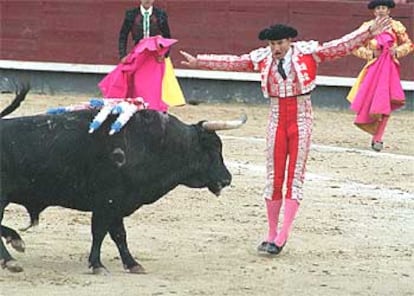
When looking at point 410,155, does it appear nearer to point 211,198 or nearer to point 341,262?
point 211,198

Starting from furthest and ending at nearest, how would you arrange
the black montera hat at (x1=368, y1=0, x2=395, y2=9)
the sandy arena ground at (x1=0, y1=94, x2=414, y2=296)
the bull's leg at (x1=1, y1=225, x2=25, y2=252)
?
the black montera hat at (x1=368, y1=0, x2=395, y2=9)
the bull's leg at (x1=1, y1=225, x2=25, y2=252)
the sandy arena ground at (x1=0, y1=94, x2=414, y2=296)

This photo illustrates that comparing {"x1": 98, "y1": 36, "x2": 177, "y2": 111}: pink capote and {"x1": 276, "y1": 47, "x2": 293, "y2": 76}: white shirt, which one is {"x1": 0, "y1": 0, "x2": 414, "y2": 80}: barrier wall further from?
{"x1": 276, "y1": 47, "x2": 293, "y2": 76}: white shirt

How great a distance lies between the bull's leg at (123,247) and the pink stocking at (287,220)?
2.54ft

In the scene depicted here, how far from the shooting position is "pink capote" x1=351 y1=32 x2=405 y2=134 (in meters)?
9.85

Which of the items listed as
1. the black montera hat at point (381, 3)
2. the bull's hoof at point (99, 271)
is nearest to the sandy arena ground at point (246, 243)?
the bull's hoof at point (99, 271)

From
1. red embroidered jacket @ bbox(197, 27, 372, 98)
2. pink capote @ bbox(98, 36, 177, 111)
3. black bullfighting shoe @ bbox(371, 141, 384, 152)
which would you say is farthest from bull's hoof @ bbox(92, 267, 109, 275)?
black bullfighting shoe @ bbox(371, 141, 384, 152)

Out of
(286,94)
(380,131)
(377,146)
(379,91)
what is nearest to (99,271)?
(286,94)

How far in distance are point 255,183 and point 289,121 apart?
78.5 inches

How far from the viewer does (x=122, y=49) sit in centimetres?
859

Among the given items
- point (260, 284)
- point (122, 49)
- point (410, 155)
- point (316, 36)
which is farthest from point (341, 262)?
point (316, 36)

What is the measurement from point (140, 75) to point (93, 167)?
2.92 metres

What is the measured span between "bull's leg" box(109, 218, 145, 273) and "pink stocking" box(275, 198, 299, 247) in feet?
2.54

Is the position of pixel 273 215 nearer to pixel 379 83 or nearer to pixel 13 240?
pixel 13 240

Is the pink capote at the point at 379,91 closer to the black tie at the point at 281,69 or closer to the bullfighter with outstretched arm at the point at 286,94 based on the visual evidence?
the bullfighter with outstretched arm at the point at 286,94
